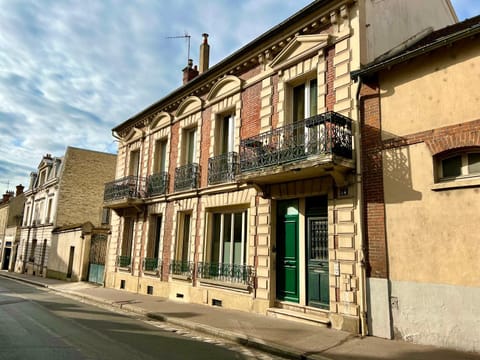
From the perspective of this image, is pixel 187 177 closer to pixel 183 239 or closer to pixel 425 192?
pixel 183 239

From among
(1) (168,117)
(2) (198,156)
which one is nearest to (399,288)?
(2) (198,156)

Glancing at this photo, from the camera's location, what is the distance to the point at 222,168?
11.4m

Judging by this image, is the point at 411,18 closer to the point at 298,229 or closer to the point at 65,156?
the point at 298,229

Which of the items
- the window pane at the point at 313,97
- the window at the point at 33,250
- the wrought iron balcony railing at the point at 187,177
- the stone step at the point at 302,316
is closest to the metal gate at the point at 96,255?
the wrought iron balcony railing at the point at 187,177

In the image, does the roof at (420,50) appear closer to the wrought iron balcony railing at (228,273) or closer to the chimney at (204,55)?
the wrought iron balcony railing at (228,273)

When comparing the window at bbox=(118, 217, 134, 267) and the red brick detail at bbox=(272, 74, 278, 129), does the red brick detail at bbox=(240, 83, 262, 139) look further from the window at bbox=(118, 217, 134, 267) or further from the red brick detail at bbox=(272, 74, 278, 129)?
the window at bbox=(118, 217, 134, 267)

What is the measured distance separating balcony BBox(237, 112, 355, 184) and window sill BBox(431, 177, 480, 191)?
1686 mm

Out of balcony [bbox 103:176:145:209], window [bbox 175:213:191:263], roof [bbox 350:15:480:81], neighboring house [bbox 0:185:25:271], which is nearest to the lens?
roof [bbox 350:15:480:81]

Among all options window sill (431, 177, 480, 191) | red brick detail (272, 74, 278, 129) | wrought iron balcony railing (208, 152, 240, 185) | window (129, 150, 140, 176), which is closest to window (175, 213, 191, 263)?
wrought iron balcony railing (208, 152, 240, 185)

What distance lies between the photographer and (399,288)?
6.87 metres

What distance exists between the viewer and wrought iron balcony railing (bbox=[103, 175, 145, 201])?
602 inches

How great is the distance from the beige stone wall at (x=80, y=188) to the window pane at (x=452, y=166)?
2541cm

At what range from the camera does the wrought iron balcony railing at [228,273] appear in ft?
32.1

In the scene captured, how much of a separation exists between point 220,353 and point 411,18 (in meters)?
9.48
